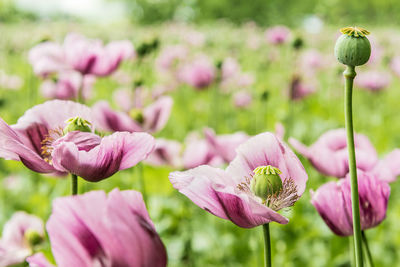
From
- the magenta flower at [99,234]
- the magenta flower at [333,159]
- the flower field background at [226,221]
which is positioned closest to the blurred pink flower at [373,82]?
the flower field background at [226,221]

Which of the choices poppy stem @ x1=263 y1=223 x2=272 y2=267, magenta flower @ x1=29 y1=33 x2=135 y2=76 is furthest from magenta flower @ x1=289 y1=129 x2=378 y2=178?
magenta flower @ x1=29 y1=33 x2=135 y2=76

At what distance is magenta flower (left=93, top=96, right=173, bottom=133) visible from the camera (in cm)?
104

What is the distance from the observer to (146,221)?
0.33 m

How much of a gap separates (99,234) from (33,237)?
62 cm

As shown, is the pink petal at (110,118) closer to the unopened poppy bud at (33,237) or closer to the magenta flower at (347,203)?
the unopened poppy bud at (33,237)

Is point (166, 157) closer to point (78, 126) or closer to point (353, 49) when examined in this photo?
point (78, 126)

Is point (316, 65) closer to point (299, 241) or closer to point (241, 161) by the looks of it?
point (299, 241)

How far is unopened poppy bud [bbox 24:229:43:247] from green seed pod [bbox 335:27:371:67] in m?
0.68

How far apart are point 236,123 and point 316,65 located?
0.63 metres

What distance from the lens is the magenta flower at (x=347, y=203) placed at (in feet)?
1.61

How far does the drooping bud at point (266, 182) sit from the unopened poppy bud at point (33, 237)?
56 cm

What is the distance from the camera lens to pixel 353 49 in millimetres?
360

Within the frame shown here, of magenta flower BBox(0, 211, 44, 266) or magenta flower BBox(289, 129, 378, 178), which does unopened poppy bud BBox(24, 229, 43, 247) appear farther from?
magenta flower BBox(289, 129, 378, 178)

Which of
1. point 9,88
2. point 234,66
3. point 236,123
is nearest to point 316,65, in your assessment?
point 236,123
